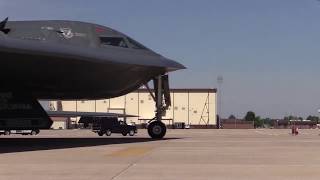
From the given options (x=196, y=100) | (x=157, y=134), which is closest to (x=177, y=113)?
(x=196, y=100)

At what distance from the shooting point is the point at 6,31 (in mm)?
21031

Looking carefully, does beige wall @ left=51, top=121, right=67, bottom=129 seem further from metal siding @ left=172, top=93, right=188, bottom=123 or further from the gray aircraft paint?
the gray aircraft paint

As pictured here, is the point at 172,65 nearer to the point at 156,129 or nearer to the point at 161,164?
the point at 156,129

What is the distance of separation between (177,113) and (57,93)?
90.6 meters

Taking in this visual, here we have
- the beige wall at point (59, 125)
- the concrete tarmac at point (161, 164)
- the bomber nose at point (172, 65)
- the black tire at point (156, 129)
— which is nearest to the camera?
the concrete tarmac at point (161, 164)

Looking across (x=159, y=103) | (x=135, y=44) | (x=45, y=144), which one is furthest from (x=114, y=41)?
(x=45, y=144)

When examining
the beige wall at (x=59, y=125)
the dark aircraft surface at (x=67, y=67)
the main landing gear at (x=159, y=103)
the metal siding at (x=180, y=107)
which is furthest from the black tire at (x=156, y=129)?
the metal siding at (x=180, y=107)

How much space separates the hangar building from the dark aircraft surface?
8385 cm

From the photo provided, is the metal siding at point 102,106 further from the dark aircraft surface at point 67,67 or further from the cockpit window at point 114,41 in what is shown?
the cockpit window at point 114,41

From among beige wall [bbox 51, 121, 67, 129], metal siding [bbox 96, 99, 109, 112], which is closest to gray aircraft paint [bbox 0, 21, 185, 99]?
metal siding [bbox 96, 99, 109, 112]

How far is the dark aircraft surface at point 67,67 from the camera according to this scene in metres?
19.8

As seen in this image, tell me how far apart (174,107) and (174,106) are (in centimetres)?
22

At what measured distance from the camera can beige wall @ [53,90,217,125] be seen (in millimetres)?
110312

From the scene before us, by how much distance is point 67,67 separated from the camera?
2077 centimetres
